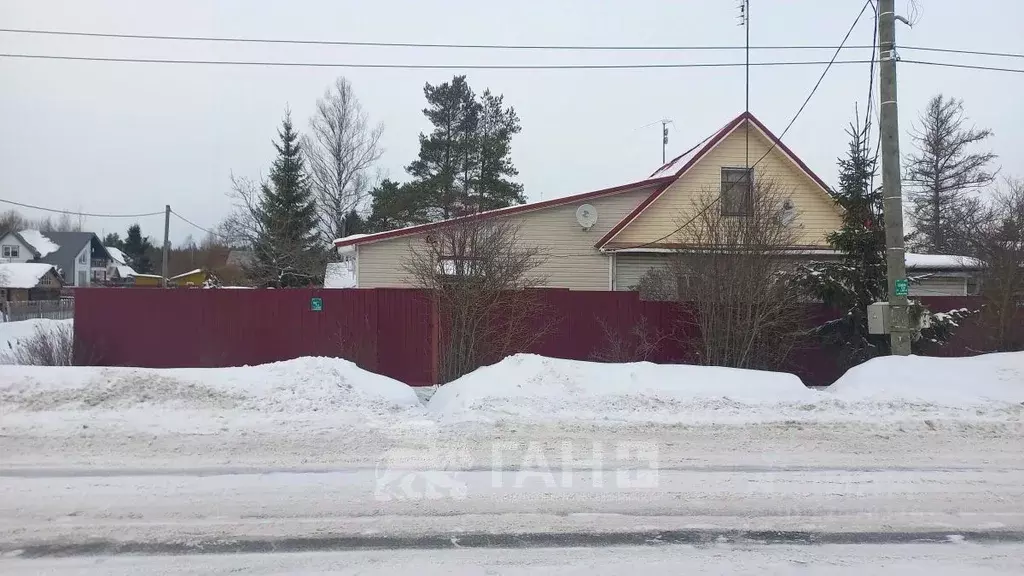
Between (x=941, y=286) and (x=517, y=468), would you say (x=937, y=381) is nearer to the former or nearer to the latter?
(x=517, y=468)

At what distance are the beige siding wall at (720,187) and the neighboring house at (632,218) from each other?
0.03 metres

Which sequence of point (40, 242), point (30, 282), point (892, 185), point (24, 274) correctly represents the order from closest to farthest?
point (892, 185) < point (30, 282) < point (24, 274) < point (40, 242)

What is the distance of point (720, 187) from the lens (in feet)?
59.5

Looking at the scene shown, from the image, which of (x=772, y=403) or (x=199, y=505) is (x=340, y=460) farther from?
(x=772, y=403)

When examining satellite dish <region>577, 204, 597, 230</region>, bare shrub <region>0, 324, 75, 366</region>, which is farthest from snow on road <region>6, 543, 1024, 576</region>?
satellite dish <region>577, 204, 597, 230</region>

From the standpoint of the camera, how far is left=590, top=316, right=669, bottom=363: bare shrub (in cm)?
1195

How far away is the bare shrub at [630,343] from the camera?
11953 mm

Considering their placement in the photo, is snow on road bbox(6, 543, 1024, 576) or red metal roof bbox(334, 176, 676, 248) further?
red metal roof bbox(334, 176, 676, 248)

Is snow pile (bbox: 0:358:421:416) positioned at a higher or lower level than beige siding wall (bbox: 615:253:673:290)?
lower

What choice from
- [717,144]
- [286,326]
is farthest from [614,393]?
[717,144]

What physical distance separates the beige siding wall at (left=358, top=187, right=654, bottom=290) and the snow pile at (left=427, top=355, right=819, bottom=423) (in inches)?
347

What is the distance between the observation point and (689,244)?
37.6 ft

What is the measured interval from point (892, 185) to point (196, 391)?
1033cm

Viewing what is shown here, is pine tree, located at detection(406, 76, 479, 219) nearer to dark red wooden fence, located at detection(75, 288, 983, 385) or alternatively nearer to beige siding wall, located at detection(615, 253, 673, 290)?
beige siding wall, located at detection(615, 253, 673, 290)
